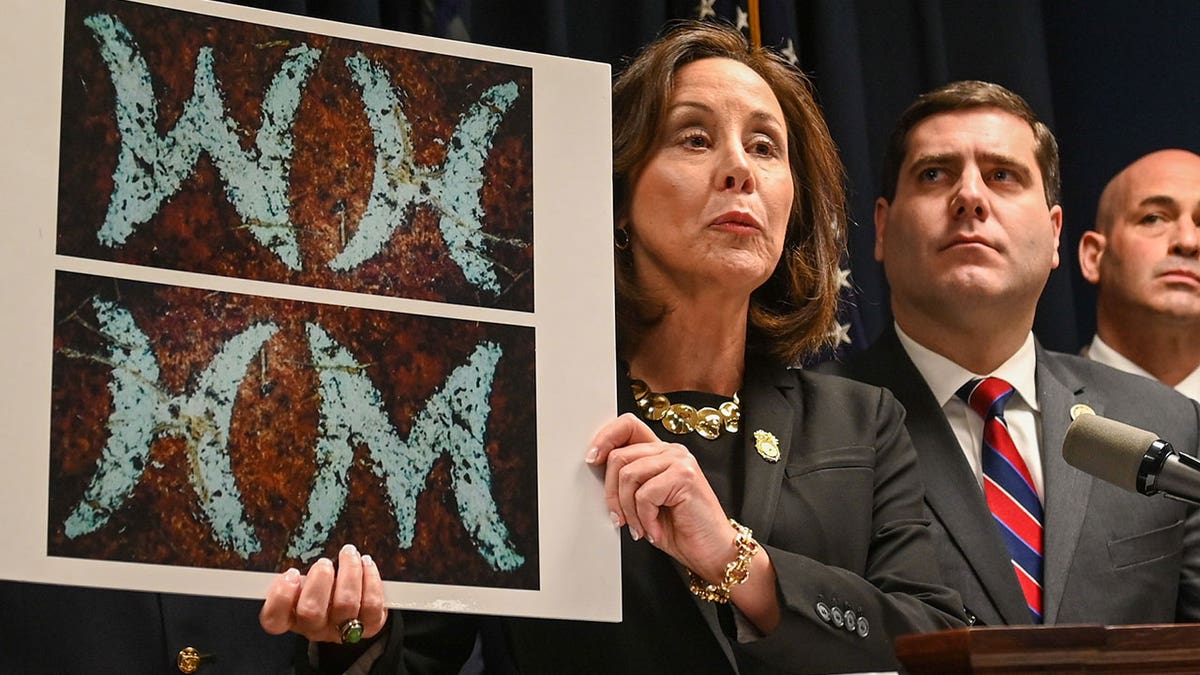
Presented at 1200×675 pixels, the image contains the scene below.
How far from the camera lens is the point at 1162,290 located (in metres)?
3.71

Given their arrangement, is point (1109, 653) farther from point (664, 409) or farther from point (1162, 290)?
point (1162, 290)

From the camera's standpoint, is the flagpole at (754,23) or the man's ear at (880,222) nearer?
the man's ear at (880,222)

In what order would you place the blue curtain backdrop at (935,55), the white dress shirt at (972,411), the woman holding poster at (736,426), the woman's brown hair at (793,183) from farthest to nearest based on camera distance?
the blue curtain backdrop at (935,55) < the white dress shirt at (972,411) < the woman's brown hair at (793,183) < the woman holding poster at (736,426)

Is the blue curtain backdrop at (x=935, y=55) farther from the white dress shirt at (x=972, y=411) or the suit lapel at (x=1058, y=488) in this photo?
the suit lapel at (x=1058, y=488)

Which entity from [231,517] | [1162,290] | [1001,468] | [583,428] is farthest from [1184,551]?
[231,517]

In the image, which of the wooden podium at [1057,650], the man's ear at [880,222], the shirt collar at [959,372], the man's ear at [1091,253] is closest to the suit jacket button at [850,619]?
the wooden podium at [1057,650]

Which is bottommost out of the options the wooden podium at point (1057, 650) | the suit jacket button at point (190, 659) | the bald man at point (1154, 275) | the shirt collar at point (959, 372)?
the suit jacket button at point (190, 659)

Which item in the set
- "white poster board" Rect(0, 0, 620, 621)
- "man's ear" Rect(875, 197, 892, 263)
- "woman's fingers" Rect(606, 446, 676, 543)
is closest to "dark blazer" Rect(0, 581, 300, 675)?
"white poster board" Rect(0, 0, 620, 621)

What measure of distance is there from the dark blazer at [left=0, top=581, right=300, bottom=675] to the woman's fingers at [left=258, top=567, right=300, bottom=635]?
0.91 ft

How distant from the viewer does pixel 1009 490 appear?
289 cm

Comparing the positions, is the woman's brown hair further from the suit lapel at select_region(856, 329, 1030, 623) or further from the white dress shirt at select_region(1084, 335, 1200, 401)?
the white dress shirt at select_region(1084, 335, 1200, 401)

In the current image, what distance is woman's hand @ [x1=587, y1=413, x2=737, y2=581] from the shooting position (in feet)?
6.41

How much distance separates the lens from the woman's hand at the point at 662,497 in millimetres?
1954

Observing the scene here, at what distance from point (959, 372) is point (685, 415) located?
882mm
